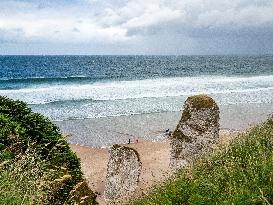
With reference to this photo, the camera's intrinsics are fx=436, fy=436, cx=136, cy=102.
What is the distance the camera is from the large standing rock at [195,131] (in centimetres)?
1379

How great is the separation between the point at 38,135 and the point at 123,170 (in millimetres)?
6096

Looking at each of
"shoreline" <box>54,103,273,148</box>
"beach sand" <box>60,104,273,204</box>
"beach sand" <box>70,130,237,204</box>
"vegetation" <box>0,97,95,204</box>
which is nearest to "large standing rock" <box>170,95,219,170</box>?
"beach sand" <box>60,104,273,204</box>

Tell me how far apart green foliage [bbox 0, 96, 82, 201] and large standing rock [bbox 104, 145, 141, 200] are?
5.20 meters

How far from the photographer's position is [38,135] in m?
7.93

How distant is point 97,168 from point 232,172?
13890 mm

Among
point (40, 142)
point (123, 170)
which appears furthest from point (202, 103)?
point (40, 142)

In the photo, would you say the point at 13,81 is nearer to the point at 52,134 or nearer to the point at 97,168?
the point at 97,168

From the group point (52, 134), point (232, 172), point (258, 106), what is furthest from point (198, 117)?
point (258, 106)

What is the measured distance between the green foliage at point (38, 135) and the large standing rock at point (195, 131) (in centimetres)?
617

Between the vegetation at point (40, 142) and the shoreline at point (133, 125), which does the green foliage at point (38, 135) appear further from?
the shoreline at point (133, 125)

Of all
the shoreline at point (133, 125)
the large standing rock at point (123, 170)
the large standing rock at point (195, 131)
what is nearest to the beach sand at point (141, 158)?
the shoreline at point (133, 125)

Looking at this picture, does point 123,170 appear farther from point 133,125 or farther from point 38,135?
point 133,125

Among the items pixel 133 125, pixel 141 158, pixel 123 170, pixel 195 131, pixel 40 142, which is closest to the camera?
pixel 40 142

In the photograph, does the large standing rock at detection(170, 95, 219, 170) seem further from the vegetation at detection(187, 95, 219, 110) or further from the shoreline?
the shoreline
